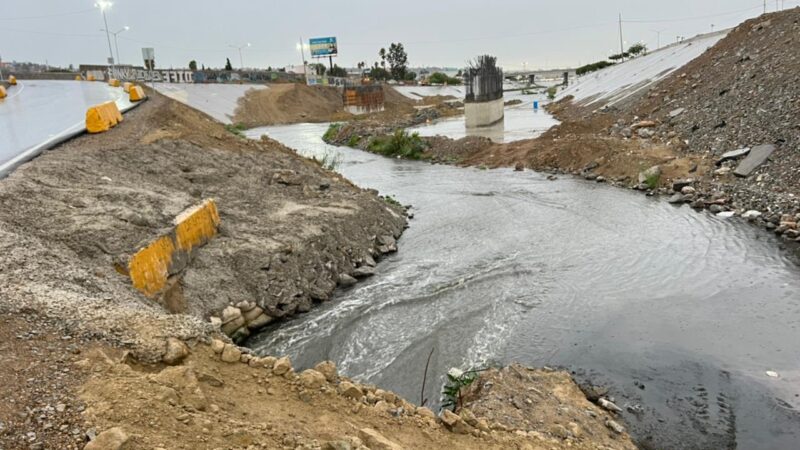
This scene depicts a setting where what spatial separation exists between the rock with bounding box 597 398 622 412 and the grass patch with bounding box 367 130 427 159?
2558 centimetres

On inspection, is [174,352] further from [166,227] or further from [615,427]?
[166,227]

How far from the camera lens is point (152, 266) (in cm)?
895

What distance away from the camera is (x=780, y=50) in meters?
25.6

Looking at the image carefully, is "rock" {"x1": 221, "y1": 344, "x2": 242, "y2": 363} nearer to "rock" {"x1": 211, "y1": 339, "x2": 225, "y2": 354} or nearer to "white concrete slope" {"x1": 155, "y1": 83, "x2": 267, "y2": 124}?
"rock" {"x1": 211, "y1": 339, "x2": 225, "y2": 354}

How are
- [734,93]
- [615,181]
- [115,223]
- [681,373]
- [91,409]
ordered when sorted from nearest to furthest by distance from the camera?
[91,409], [681,373], [115,223], [615,181], [734,93]

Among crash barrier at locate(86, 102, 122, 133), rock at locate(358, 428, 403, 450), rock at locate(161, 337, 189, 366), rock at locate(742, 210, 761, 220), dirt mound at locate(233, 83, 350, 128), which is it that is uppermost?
dirt mound at locate(233, 83, 350, 128)

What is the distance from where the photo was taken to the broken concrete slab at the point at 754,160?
57.5 feet

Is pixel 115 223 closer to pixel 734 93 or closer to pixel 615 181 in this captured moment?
pixel 615 181

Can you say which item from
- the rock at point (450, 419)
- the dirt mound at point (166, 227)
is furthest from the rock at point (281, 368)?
the rock at point (450, 419)

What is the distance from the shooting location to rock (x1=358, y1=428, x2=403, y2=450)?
4.26 m

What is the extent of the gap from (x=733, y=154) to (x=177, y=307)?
19.1 m

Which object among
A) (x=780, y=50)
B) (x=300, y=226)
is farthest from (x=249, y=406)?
(x=780, y=50)

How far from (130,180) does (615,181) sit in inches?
697

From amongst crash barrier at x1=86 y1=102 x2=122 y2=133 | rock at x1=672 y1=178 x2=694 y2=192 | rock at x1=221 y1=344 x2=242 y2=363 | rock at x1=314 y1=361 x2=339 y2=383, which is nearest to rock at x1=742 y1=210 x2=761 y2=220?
rock at x1=672 y1=178 x2=694 y2=192
